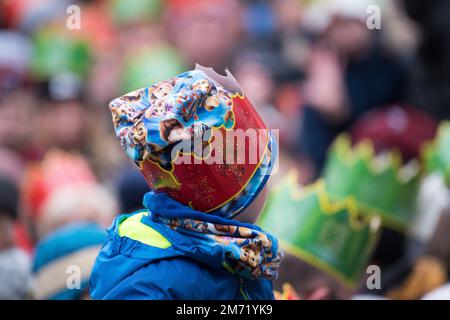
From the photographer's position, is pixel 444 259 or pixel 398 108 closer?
pixel 444 259

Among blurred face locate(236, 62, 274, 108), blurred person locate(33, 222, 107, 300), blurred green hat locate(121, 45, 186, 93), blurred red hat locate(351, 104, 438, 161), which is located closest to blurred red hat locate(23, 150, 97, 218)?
blurred green hat locate(121, 45, 186, 93)

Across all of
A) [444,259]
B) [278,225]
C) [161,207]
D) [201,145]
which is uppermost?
[201,145]

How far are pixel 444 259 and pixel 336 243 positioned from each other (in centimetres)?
62

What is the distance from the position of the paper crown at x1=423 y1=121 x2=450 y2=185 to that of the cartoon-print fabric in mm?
1864

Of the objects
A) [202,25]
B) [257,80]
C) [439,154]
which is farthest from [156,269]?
[257,80]

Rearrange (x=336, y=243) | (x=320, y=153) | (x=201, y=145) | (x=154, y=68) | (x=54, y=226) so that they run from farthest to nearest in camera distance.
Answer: (x=154, y=68) < (x=320, y=153) < (x=54, y=226) < (x=336, y=243) < (x=201, y=145)

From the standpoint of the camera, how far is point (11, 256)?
11.5 feet

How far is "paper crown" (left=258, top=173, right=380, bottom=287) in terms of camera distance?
3164 millimetres

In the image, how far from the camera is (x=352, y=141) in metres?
4.69

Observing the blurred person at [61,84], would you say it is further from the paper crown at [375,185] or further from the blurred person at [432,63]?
the paper crown at [375,185]

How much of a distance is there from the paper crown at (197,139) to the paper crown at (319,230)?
3.19 feet

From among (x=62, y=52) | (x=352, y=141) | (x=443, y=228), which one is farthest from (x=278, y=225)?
(x=62, y=52)

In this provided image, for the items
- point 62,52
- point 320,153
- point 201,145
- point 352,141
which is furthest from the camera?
point 62,52

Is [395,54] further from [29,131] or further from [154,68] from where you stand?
[29,131]
